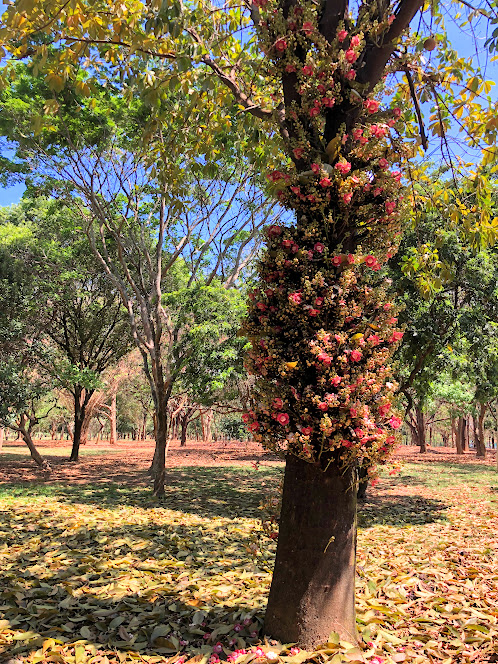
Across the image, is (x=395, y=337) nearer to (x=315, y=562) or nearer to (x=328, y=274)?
(x=328, y=274)

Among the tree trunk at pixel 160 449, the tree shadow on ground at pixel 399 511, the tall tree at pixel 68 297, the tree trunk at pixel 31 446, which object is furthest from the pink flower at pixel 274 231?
the tree trunk at pixel 31 446

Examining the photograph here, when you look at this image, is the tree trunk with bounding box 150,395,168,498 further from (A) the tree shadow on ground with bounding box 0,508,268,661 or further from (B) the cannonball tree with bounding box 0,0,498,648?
(B) the cannonball tree with bounding box 0,0,498,648

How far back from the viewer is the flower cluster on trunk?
2.56m

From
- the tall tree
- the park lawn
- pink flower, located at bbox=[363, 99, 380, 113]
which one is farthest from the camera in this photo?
the tall tree

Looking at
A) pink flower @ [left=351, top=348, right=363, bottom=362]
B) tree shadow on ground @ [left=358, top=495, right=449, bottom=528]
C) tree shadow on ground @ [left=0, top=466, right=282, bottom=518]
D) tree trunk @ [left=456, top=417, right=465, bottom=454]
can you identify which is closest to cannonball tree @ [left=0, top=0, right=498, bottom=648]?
pink flower @ [left=351, top=348, right=363, bottom=362]

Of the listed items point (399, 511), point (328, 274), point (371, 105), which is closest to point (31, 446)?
point (399, 511)

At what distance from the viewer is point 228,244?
10.8m

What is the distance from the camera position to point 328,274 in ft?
8.90

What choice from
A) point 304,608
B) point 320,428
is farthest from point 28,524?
point 320,428

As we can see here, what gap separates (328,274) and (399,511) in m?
6.28

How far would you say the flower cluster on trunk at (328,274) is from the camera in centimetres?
256

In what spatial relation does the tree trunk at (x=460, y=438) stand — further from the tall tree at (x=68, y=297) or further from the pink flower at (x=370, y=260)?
the pink flower at (x=370, y=260)

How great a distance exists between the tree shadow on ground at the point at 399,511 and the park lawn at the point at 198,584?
0.16 ft

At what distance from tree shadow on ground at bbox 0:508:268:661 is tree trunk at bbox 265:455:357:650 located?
1.05ft
